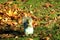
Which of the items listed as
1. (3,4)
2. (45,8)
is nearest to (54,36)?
(45,8)

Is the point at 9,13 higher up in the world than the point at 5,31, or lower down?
higher up

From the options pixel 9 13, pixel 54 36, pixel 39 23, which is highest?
pixel 9 13

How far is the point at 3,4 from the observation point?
34.9 ft

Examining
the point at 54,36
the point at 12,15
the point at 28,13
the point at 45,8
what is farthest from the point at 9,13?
the point at 54,36

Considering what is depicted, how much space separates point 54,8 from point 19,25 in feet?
7.69

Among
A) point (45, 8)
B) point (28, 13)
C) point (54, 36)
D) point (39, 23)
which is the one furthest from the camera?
point (45, 8)

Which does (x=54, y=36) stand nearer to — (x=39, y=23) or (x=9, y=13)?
(x=39, y=23)

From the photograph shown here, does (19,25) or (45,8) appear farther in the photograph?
(45,8)

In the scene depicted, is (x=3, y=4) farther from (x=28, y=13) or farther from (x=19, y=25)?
(x=19, y=25)

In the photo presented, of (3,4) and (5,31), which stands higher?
(3,4)

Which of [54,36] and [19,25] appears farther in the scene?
[19,25]

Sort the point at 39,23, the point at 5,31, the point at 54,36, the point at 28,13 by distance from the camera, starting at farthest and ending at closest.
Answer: the point at 28,13 < the point at 39,23 < the point at 5,31 < the point at 54,36

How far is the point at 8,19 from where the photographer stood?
9133mm

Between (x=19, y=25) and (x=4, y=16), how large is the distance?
885 millimetres
